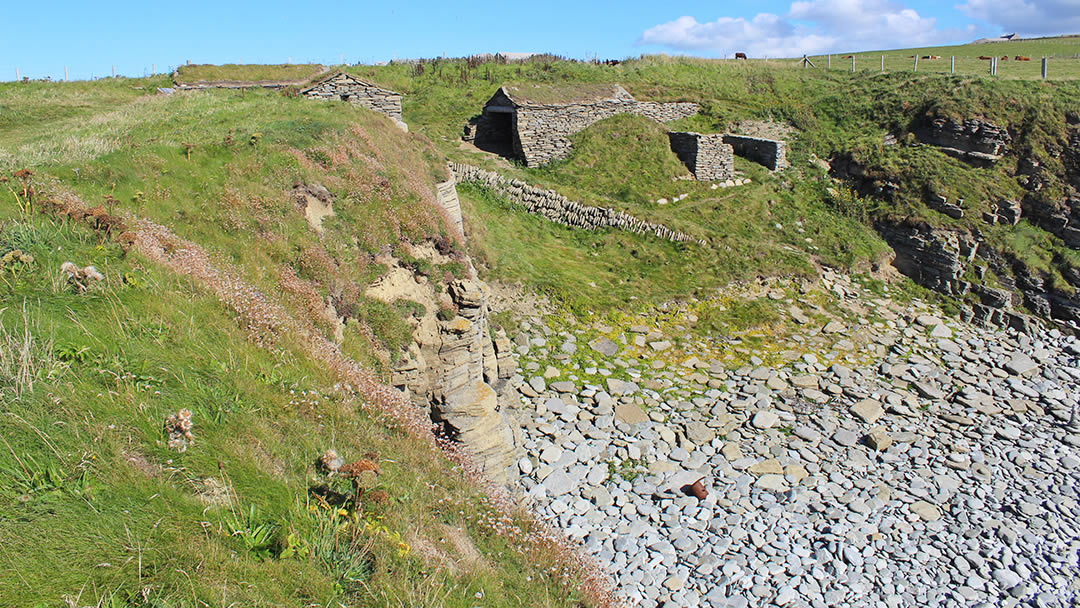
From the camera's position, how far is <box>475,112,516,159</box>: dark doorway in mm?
33656

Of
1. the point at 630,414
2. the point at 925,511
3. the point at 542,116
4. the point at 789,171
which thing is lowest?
the point at 925,511

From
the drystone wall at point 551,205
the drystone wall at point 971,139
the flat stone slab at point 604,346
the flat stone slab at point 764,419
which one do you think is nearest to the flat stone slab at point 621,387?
the flat stone slab at point 604,346

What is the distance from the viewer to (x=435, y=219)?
52.2ft

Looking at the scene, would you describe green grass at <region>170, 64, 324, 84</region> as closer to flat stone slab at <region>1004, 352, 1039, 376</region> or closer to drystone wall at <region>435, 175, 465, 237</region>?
drystone wall at <region>435, 175, 465, 237</region>

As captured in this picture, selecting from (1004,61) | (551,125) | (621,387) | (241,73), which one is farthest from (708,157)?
(1004,61)

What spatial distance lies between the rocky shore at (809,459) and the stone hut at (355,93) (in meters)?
15.2

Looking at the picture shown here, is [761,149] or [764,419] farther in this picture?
[761,149]

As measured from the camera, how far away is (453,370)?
41.9 feet

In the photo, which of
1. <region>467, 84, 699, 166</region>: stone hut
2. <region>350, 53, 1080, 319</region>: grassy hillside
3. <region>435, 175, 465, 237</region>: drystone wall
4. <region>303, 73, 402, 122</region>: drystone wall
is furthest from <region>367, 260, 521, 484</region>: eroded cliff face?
<region>467, 84, 699, 166</region>: stone hut

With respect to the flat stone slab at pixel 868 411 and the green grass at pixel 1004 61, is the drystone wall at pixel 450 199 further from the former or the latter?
the green grass at pixel 1004 61

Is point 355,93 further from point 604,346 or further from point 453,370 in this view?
point 453,370

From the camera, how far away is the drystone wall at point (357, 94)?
29.2m

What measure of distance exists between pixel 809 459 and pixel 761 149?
22.0 metres

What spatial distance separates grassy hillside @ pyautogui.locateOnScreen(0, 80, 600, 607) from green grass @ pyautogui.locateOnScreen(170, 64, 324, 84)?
2650cm
